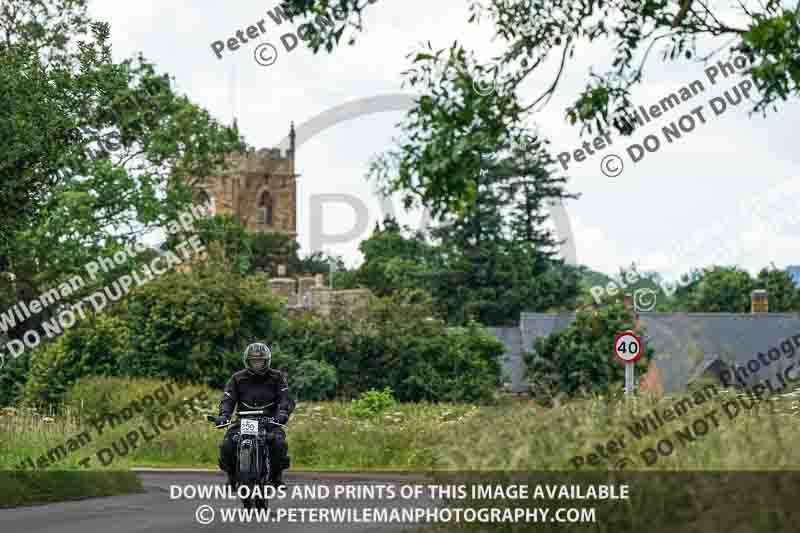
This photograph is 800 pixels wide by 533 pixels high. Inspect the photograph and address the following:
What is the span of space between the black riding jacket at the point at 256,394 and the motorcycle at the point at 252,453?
97mm

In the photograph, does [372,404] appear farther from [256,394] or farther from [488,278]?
[488,278]

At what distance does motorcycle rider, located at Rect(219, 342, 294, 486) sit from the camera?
15.3m

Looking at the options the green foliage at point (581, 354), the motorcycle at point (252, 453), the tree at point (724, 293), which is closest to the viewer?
the motorcycle at point (252, 453)

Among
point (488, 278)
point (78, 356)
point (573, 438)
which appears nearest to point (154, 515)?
point (573, 438)

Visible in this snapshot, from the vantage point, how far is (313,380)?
4650cm

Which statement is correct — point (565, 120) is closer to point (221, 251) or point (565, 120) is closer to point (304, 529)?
point (304, 529)

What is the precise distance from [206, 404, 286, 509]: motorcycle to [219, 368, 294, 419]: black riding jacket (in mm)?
97

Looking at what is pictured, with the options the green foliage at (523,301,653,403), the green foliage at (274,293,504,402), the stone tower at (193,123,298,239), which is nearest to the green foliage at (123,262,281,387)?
the green foliage at (274,293,504,402)

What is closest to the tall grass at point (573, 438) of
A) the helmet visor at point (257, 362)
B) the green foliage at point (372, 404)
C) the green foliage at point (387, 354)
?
the helmet visor at point (257, 362)

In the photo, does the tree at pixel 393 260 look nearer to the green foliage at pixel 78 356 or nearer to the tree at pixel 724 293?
the tree at pixel 724 293

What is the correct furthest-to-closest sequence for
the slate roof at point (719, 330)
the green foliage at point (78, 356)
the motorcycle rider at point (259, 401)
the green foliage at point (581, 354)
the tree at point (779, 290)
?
the tree at point (779, 290)
the slate roof at point (719, 330)
the green foliage at point (581, 354)
the green foliage at point (78, 356)
the motorcycle rider at point (259, 401)

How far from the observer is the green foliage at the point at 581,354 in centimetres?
5625

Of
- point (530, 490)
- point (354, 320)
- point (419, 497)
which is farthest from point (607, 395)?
point (354, 320)

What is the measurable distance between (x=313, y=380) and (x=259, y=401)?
1226 inches
